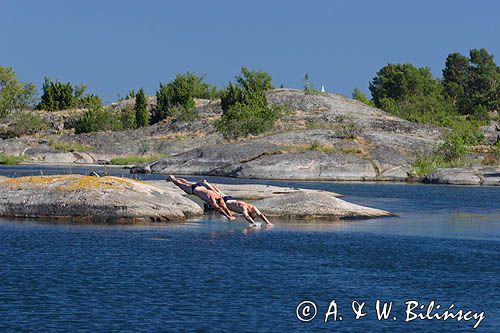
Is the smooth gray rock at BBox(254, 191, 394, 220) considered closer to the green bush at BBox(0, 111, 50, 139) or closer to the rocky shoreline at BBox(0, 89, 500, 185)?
the rocky shoreline at BBox(0, 89, 500, 185)

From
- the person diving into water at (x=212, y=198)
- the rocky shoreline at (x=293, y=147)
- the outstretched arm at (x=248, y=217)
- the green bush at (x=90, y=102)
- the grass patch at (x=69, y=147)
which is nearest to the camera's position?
the outstretched arm at (x=248, y=217)

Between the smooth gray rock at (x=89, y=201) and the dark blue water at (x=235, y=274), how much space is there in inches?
63.1

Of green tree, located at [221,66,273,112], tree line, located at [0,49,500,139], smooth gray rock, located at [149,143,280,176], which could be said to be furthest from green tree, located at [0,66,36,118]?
smooth gray rock, located at [149,143,280,176]

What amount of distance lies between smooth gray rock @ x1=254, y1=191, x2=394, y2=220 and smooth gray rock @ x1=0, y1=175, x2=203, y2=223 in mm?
5610

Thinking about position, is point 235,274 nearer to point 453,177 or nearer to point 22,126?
point 453,177

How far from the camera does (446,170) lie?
93625 millimetres

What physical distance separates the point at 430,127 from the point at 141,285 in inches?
4127

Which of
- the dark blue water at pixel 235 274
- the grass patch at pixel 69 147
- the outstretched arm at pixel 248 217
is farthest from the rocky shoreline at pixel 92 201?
the grass patch at pixel 69 147

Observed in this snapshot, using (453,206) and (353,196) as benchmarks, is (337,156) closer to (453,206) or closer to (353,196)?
(353,196)

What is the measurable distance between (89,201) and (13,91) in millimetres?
137762

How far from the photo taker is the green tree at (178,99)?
146750 mm

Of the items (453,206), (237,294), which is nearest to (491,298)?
(237,294)

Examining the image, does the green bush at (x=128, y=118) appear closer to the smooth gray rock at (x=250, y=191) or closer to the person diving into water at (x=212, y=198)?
the smooth gray rock at (x=250, y=191)

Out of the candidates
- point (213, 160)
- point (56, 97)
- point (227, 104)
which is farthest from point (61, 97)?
point (213, 160)
